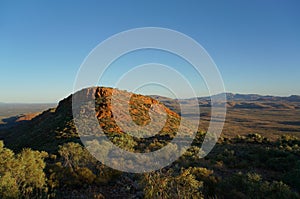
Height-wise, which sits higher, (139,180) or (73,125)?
(73,125)

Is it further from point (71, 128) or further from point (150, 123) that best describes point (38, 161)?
point (150, 123)

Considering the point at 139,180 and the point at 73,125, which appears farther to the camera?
the point at 73,125

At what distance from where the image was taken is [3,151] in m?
10.3

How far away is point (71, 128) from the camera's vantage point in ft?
105

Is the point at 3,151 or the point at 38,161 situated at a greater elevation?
the point at 3,151

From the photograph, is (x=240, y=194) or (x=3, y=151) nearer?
(x=240, y=194)

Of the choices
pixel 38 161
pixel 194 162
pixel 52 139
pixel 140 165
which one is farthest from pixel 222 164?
pixel 52 139

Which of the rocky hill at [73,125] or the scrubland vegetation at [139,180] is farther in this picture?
the rocky hill at [73,125]

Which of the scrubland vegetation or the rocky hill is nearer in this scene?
the scrubland vegetation

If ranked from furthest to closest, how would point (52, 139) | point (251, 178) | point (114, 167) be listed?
point (52, 139)
point (114, 167)
point (251, 178)

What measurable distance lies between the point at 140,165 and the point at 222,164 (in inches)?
202

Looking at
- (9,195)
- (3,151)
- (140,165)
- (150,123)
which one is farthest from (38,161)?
(150,123)

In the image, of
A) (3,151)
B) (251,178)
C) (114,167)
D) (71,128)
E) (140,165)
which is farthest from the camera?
(71,128)

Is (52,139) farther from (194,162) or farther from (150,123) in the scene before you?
(194,162)
